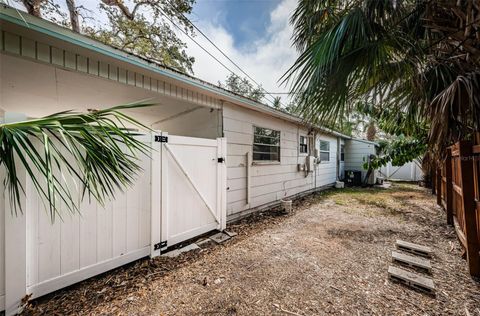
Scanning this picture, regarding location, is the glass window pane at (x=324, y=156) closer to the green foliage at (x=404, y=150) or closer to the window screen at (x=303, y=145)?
the window screen at (x=303, y=145)

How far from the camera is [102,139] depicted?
4.84 ft

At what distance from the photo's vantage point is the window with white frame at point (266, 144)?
495 centimetres

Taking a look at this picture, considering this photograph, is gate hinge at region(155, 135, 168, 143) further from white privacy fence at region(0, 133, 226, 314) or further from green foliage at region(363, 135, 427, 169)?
green foliage at region(363, 135, 427, 169)

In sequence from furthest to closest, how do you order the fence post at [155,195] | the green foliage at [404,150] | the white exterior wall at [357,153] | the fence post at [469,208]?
the white exterior wall at [357,153] → the green foliage at [404,150] → the fence post at [155,195] → the fence post at [469,208]

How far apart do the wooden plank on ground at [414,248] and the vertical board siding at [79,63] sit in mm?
4245

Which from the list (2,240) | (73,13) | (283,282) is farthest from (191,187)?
(73,13)

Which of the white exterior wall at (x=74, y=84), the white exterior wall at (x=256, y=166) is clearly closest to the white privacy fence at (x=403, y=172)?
the white exterior wall at (x=256, y=166)

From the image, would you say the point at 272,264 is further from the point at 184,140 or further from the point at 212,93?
the point at 212,93

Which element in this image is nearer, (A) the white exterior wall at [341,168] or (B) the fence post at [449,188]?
(B) the fence post at [449,188]

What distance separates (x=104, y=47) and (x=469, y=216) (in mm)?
4692

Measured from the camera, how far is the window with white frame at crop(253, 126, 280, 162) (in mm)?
4949

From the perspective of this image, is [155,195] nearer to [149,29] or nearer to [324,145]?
[324,145]

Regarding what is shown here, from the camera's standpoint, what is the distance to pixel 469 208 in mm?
2332

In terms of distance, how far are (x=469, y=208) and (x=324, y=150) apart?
669cm
